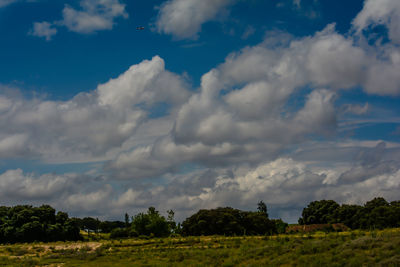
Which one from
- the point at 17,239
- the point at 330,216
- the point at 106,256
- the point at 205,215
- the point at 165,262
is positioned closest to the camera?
the point at 165,262

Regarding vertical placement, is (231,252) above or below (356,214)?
below

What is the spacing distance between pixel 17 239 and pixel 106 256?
3642 centimetres

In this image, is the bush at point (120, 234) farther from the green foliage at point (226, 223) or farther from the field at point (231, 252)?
the field at point (231, 252)

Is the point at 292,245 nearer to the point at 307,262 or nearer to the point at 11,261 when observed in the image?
the point at 307,262

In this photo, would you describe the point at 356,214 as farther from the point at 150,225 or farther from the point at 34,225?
the point at 34,225

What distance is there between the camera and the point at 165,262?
4778 cm

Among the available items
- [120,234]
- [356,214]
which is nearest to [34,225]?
[120,234]

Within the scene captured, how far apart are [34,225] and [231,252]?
5243 cm

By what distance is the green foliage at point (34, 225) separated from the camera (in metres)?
82.6

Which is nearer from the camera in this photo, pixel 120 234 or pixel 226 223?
pixel 226 223

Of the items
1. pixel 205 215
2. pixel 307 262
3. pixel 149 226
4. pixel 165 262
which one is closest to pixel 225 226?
pixel 205 215

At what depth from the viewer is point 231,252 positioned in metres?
47.0

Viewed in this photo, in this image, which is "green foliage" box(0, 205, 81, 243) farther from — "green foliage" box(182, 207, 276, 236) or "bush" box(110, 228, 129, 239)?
"green foliage" box(182, 207, 276, 236)

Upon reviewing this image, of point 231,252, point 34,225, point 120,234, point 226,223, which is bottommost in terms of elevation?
point 231,252
